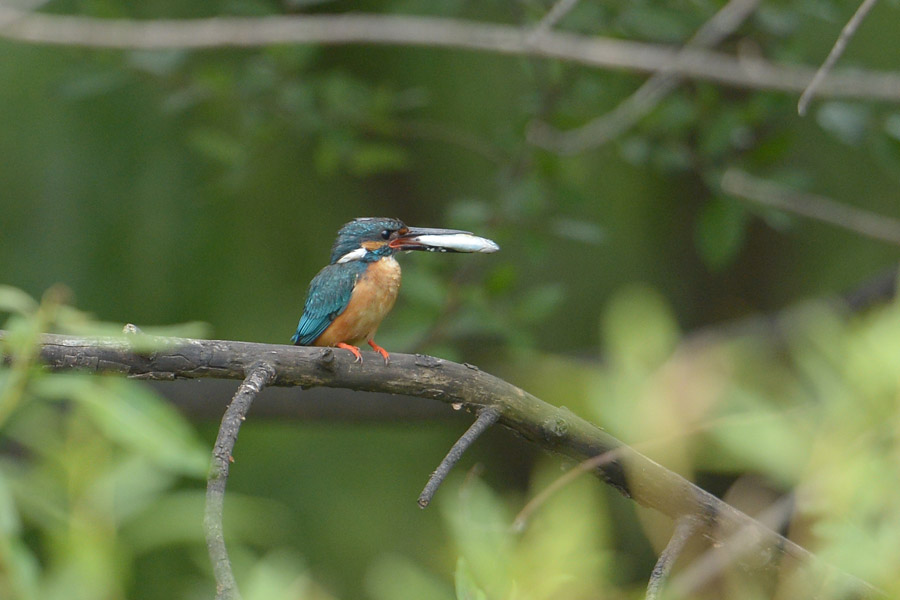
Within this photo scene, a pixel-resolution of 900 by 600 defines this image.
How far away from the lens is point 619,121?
2920mm

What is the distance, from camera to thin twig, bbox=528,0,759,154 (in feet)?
Answer: 9.14

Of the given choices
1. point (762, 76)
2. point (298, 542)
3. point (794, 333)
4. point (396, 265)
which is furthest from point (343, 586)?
point (762, 76)

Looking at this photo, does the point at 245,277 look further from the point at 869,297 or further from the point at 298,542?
the point at 869,297

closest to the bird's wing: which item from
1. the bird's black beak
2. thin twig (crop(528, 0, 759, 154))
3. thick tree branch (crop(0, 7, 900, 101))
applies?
the bird's black beak

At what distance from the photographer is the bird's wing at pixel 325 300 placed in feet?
7.85

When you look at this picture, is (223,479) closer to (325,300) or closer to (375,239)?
(325,300)

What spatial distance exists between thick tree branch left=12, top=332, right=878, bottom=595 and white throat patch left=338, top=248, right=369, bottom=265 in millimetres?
1119

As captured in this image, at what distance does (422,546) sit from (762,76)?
2.13 metres

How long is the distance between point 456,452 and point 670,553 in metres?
0.28

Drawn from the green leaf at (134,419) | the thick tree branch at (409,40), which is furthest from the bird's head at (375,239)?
the green leaf at (134,419)

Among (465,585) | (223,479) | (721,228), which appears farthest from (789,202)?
(465,585)

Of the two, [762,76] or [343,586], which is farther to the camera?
[343,586]

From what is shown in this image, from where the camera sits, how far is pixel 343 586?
11.6ft

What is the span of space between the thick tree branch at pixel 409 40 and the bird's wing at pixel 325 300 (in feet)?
1.84
